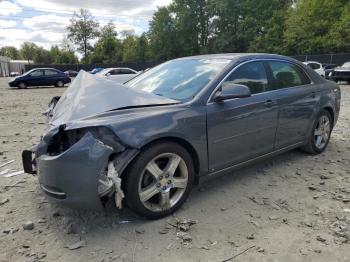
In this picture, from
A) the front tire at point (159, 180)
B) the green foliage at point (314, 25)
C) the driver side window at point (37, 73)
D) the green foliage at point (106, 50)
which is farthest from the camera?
the green foliage at point (106, 50)

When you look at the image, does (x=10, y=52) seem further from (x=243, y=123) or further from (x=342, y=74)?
(x=243, y=123)

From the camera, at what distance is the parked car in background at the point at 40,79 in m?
22.7

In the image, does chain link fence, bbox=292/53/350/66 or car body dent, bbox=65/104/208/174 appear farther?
chain link fence, bbox=292/53/350/66

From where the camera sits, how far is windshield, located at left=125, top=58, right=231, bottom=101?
3.58m

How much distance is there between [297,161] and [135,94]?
274cm

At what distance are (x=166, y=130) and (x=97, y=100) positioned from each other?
0.74 meters

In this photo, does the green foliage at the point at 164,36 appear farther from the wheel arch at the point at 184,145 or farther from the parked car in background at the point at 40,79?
the wheel arch at the point at 184,145

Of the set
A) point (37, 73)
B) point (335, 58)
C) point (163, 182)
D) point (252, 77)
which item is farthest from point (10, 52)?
point (163, 182)

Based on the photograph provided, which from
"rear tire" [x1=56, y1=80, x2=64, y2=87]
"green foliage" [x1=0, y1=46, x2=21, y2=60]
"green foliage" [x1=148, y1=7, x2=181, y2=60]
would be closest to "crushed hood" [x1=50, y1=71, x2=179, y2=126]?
"rear tire" [x1=56, y1=80, x2=64, y2=87]

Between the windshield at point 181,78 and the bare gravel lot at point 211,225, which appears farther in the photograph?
the windshield at point 181,78

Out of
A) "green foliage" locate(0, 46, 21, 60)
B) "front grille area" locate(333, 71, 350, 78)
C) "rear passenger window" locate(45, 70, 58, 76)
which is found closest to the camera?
"front grille area" locate(333, 71, 350, 78)

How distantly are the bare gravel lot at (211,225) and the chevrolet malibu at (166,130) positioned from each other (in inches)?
12.0

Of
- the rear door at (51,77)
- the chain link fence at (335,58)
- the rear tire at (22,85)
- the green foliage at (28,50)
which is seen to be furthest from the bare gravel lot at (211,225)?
the green foliage at (28,50)

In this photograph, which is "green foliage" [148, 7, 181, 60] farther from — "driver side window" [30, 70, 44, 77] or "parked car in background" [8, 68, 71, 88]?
"driver side window" [30, 70, 44, 77]
